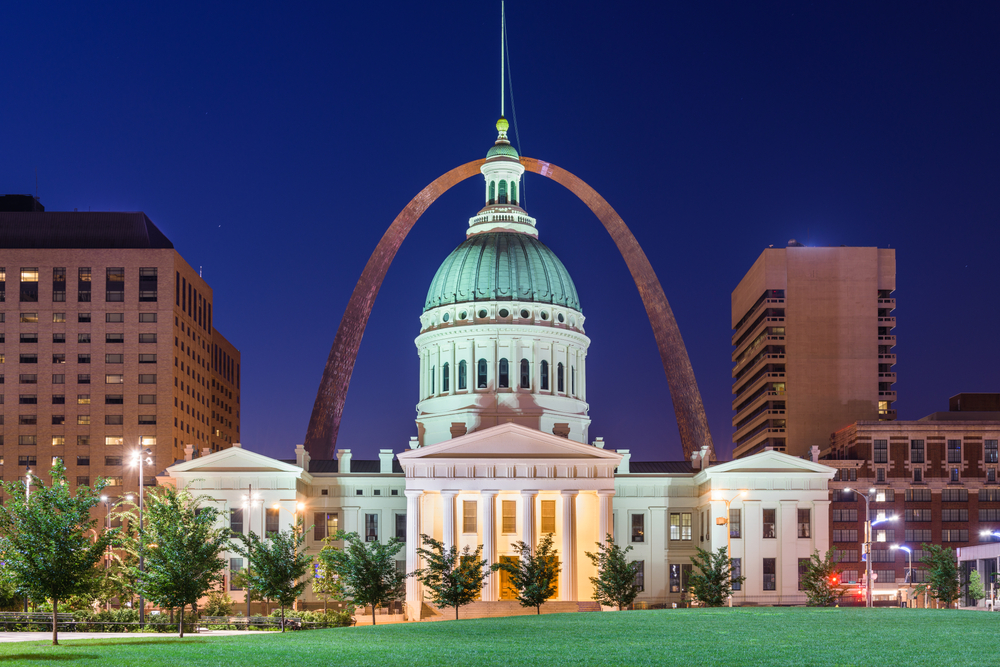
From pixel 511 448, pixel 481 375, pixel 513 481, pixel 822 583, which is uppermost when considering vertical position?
pixel 481 375

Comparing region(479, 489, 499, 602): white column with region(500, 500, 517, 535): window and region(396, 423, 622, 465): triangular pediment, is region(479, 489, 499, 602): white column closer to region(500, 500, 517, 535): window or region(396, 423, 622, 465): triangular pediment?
region(396, 423, 622, 465): triangular pediment

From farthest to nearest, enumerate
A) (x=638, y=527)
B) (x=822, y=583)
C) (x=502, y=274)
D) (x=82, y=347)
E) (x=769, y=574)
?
(x=82, y=347)
(x=502, y=274)
(x=638, y=527)
(x=769, y=574)
(x=822, y=583)

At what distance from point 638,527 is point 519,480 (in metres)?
14.0

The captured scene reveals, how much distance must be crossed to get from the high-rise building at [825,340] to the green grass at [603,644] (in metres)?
107

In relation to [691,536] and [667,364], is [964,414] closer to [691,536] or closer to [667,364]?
[667,364]

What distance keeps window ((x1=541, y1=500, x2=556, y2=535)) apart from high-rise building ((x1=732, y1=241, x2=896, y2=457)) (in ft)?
216

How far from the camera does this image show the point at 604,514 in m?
110

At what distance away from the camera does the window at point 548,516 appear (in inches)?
4437

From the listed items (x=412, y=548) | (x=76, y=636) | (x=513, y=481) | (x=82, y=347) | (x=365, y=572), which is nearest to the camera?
(x=76, y=636)

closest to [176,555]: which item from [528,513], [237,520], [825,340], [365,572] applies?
[365,572]

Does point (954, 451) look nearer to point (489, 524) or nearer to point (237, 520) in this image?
point (489, 524)

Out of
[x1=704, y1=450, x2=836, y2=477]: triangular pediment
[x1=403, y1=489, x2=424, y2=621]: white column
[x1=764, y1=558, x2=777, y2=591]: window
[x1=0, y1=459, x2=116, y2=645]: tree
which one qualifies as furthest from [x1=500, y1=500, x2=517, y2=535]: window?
[x1=0, y1=459, x2=116, y2=645]: tree

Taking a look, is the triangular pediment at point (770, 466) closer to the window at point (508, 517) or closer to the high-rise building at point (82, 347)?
the window at point (508, 517)

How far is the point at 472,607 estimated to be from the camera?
99062 mm
